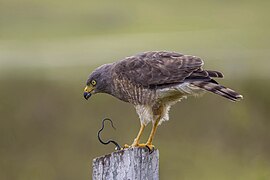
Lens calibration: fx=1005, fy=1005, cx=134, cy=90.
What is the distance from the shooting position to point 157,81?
981 centimetres

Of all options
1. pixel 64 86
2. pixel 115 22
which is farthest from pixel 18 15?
pixel 64 86

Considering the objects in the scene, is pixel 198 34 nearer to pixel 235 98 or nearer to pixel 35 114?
pixel 35 114

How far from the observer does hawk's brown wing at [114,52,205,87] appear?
31.6ft

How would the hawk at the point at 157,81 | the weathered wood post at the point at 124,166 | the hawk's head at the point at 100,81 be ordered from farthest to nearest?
the hawk's head at the point at 100,81 < the hawk at the point at 157,81 < the weathered wood post at the point at 124,166

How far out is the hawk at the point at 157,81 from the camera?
31.4 ft

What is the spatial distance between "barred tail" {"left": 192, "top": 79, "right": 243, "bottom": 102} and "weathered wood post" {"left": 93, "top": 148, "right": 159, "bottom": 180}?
5.15 ft

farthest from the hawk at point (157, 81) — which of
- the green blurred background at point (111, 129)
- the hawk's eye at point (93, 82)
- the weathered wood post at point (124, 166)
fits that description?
the green blurred background at point (111, 129)

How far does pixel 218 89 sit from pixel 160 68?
82 centimetres

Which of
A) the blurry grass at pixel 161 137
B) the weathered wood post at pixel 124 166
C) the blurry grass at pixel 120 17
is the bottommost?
the weathered wood post at pixel 124 166

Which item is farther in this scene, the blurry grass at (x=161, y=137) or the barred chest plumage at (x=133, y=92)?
the blurry grass at (x=161, y=137)

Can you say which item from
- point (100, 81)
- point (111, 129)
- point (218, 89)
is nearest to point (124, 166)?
point (218, 89)

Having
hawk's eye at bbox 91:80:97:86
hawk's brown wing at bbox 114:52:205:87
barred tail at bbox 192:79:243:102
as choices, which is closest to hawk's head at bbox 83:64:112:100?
hawk's eye at bbox 91:80:97:86

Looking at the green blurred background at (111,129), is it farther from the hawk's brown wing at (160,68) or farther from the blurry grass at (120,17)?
the blurry grass at (120,17)

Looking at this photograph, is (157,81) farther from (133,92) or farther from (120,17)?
(120,17)
